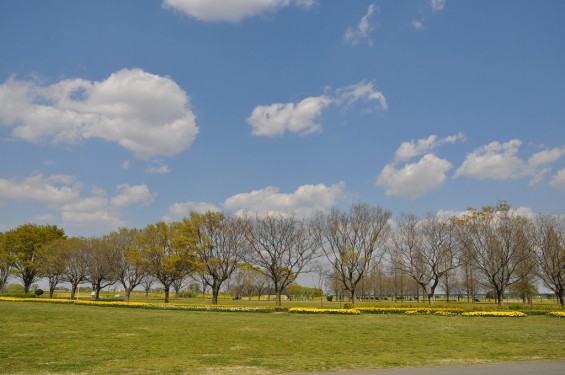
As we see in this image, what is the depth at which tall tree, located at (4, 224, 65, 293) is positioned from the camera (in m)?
61.6

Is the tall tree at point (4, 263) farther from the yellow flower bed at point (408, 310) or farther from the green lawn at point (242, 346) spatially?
the yellow flower bed at point (408, 310)

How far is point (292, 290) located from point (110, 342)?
99969mm

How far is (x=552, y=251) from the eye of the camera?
45.1 meters

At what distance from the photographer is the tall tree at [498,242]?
46.2m

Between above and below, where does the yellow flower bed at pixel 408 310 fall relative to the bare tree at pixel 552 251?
below

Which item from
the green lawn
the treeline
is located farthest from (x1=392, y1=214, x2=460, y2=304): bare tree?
the green lawn

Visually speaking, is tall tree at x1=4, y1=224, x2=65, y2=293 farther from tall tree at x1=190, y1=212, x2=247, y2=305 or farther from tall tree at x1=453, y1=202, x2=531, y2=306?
tall tree at x1=453, y1=202, x2=531, y2=306

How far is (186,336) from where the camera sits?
58.4 ft

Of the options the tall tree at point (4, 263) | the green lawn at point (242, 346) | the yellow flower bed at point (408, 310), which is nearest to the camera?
the green lawn at point (242, 346)

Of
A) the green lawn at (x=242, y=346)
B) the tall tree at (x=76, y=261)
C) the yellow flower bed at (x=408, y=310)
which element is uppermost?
the tall tree at (x=76, y=261)

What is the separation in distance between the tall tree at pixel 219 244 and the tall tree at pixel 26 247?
27978 millimetres

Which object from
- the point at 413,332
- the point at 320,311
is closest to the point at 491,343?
the point at 413,332

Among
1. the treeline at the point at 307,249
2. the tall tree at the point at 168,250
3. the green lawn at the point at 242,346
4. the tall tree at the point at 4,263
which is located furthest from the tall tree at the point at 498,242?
the tall tree at the point at 4,263

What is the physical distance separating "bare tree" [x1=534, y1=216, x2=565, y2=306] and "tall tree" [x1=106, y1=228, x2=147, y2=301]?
151ft
